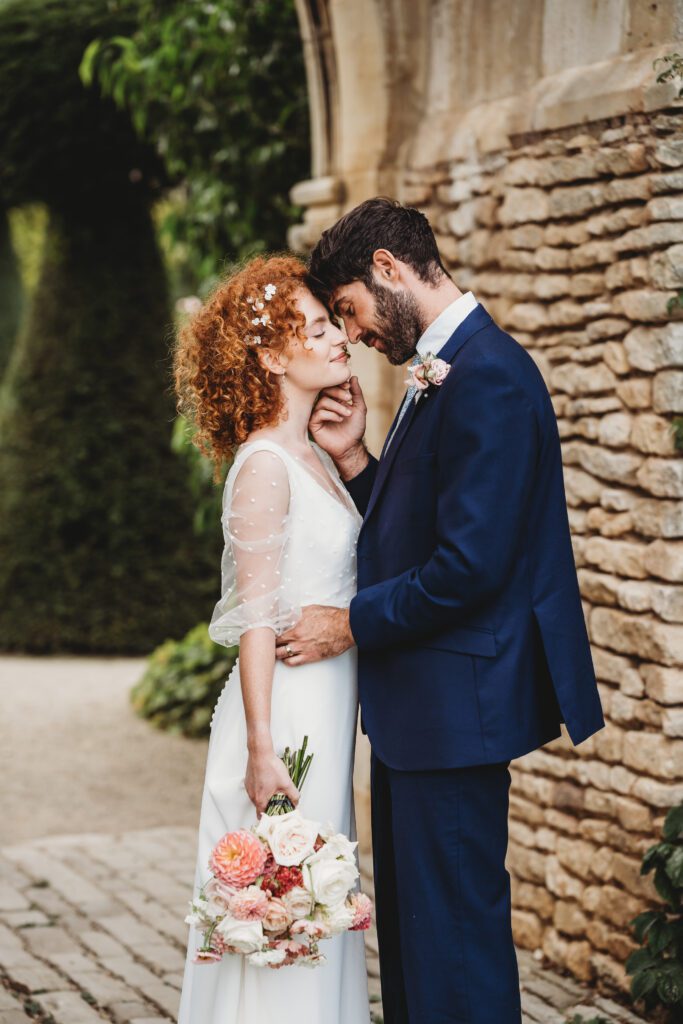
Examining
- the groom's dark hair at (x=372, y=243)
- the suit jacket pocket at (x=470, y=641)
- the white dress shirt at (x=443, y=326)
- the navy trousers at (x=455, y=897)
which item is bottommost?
the navy trousers at (x=455, y=897)

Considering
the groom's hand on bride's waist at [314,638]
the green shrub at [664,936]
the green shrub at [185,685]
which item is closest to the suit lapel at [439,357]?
the groom's hand on bride's waist at [314,638]

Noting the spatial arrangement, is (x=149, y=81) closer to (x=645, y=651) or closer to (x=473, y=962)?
(x=645, y=651)

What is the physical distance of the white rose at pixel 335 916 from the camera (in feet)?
8.81

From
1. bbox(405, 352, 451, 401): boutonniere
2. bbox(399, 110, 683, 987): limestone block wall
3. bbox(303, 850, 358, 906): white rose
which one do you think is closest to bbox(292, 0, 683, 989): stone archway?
bbox(399, 110, 683, 987): limestone block wall

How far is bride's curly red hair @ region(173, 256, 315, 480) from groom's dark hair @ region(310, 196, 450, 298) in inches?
4.9

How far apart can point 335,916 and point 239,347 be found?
122cm

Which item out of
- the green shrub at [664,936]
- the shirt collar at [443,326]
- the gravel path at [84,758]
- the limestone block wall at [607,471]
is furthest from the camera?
the gravel path at [84,758]

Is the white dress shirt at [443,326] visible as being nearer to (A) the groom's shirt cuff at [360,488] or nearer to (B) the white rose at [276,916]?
(A) the groom's shirt cuff at [360,488]

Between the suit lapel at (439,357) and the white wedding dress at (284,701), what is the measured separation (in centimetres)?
14

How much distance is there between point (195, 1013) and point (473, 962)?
685mm

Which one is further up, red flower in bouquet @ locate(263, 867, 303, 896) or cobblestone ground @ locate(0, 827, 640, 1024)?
red flower in bouquet @ locate(263, 867, 303, 896)

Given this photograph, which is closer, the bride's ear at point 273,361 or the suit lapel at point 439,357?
the suit lapel at point 439,357

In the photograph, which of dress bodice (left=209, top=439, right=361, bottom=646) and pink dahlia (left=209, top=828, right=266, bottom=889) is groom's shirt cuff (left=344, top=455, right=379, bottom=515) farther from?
pink dahlia (left=209, top=828, right=266, bottom=889)

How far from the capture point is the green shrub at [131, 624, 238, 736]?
27.2 ft
